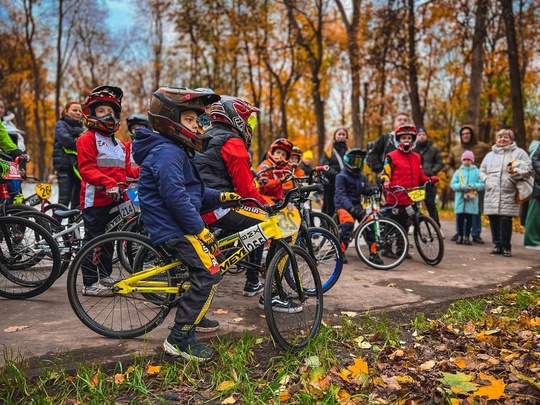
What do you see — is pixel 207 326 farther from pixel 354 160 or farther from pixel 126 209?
pixel 354 160

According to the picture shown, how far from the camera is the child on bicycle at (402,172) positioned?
7.18 metres

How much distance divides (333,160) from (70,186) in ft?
15.2

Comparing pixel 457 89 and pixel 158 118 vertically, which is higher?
pixel 457 89

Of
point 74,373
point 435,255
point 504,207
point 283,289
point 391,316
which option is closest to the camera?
point 74,373

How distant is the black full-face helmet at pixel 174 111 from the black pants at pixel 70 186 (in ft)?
13.6

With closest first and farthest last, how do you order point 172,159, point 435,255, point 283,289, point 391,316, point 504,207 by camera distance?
point 172,159 < point 283,289 < point 391,316 < point 435,255 < point 504,207

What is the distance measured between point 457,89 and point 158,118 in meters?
28.8

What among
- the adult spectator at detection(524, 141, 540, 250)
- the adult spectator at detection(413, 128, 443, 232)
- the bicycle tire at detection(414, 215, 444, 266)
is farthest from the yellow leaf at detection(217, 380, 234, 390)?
the adult spectator at detection(413, 128, 443, 232)

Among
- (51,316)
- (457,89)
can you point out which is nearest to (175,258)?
(51,316)

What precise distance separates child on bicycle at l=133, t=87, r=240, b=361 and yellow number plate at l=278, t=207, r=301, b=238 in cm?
78

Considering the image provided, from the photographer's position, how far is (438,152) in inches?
366

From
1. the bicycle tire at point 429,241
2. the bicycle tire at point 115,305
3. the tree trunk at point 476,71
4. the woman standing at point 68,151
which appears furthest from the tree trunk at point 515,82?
the bicycle tire at point 115,305

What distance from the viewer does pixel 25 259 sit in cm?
483

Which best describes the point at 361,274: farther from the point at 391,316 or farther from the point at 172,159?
the point at 172,159
